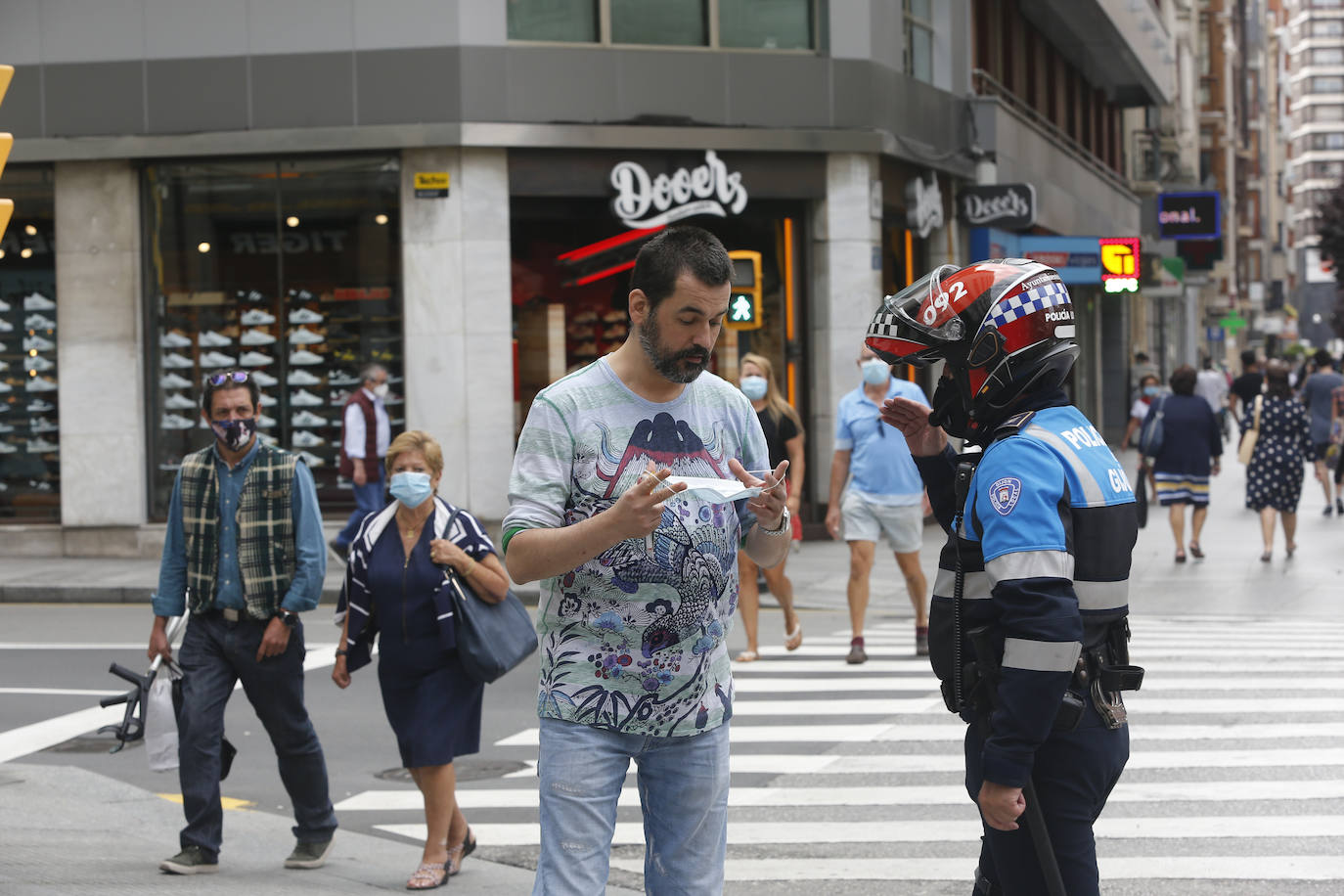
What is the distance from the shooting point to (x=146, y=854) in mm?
6789

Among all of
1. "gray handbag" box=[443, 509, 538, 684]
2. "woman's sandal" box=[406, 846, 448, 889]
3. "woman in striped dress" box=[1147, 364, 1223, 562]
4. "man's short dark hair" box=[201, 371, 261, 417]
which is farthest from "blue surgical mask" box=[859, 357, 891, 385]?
"woman in striped dress" box=[1147, 364, 1223, 562]

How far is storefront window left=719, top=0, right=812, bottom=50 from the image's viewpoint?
64.6 feet

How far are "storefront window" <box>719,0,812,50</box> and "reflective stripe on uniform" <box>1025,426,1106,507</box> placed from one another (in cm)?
1643

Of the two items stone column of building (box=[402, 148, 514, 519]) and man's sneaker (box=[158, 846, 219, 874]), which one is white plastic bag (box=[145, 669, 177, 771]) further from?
stone column of building (box=[402, 148, 514, 519])

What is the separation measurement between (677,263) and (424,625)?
2.91 meters

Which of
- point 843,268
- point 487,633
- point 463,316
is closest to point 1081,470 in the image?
point 487,633

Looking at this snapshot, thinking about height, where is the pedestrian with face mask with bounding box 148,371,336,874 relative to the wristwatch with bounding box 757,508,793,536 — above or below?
below

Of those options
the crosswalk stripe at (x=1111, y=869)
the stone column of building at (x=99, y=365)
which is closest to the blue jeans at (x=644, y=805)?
the crosswalk stripe at (x=1111, y=869)

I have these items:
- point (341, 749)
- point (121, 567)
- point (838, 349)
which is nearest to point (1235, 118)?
point (838, 349)

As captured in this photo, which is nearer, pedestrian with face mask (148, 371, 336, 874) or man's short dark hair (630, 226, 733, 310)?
man's short dark hair (630, 226, 733, 310)

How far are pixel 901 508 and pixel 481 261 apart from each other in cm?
846

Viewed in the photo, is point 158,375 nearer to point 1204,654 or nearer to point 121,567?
point 121,567

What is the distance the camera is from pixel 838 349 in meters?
19.9

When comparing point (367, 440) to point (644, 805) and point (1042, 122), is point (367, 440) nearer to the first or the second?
point (644, 805)
